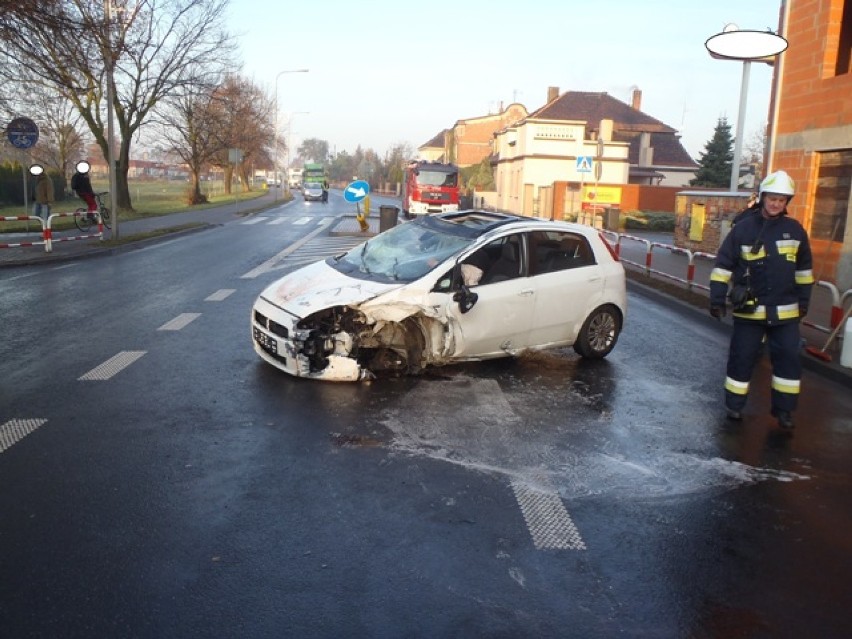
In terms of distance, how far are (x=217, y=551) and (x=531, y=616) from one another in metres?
1.66

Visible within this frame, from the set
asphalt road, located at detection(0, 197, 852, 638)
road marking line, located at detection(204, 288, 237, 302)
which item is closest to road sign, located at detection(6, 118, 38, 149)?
road marking line, located at detection(204, 288, 237, 302)

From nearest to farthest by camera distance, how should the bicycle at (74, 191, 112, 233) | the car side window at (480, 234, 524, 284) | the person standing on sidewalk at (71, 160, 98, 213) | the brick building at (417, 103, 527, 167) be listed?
the car side window at (480, 234, 524, 284)
the person standing on sidewalk at (71, 160, 98, 213)
the bicycle at (74, 191, 112, 233)
the brick building at (417, 103, 527, 167)

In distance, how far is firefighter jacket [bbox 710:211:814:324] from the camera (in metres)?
6.10

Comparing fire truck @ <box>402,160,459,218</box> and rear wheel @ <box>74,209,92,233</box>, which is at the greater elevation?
fire truck @ <box>402,160,459,218</box>

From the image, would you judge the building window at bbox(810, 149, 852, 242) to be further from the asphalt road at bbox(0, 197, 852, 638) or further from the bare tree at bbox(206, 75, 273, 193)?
the bare tree at bbox(206, 75, 273, 193)

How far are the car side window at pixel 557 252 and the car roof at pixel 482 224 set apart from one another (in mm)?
92

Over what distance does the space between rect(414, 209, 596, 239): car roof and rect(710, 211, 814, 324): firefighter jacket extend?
94.2 inches

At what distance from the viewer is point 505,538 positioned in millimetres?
4113

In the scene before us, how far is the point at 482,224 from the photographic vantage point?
8.26 m

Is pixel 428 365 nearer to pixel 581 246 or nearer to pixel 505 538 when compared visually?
pixel 581 246

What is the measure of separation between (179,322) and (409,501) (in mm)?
6110

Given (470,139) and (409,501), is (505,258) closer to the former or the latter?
(409,501)

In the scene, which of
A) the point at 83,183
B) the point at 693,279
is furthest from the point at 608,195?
the point at 83,183

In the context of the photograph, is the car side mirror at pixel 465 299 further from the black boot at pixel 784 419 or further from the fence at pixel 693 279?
the black boot at pixel 784 419
